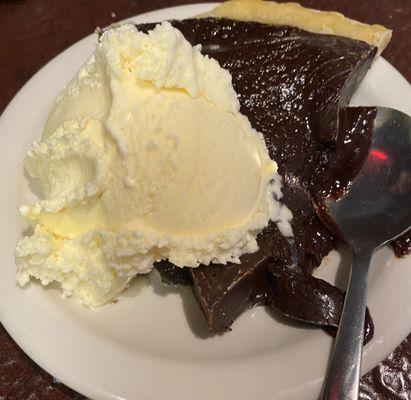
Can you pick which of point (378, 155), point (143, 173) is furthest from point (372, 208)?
point (143, 173)

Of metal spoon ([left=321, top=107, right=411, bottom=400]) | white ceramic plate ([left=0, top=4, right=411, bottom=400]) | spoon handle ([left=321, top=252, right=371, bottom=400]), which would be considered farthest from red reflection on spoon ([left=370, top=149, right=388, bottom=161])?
spoon handle ([left=321, top=252, right=371, bottom=400])

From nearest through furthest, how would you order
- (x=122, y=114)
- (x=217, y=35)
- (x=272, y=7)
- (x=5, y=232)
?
1. (x=122, y=114)
2. (x=5, y=232)
3. (x=217, y=35)
4. (x=272, y=7)

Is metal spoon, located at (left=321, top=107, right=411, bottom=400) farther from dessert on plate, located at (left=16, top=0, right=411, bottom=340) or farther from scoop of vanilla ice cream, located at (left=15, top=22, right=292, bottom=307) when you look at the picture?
scoop of vanilla ice cream, located at (left=15, top=22, right=292, bottom=307)

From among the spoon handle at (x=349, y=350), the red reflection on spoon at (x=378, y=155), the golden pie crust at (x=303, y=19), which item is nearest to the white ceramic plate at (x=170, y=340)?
the spoon handle at (x=349, y=350)

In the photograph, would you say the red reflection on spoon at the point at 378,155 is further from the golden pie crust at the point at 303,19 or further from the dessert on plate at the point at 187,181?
the golden pie crust at the point at 303,19

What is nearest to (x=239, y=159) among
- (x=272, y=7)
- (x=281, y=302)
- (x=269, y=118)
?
(x=269, y=118)

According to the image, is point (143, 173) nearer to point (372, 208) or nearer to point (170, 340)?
point (170, 340)

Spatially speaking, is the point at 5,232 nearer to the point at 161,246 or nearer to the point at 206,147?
the point at 161,246
